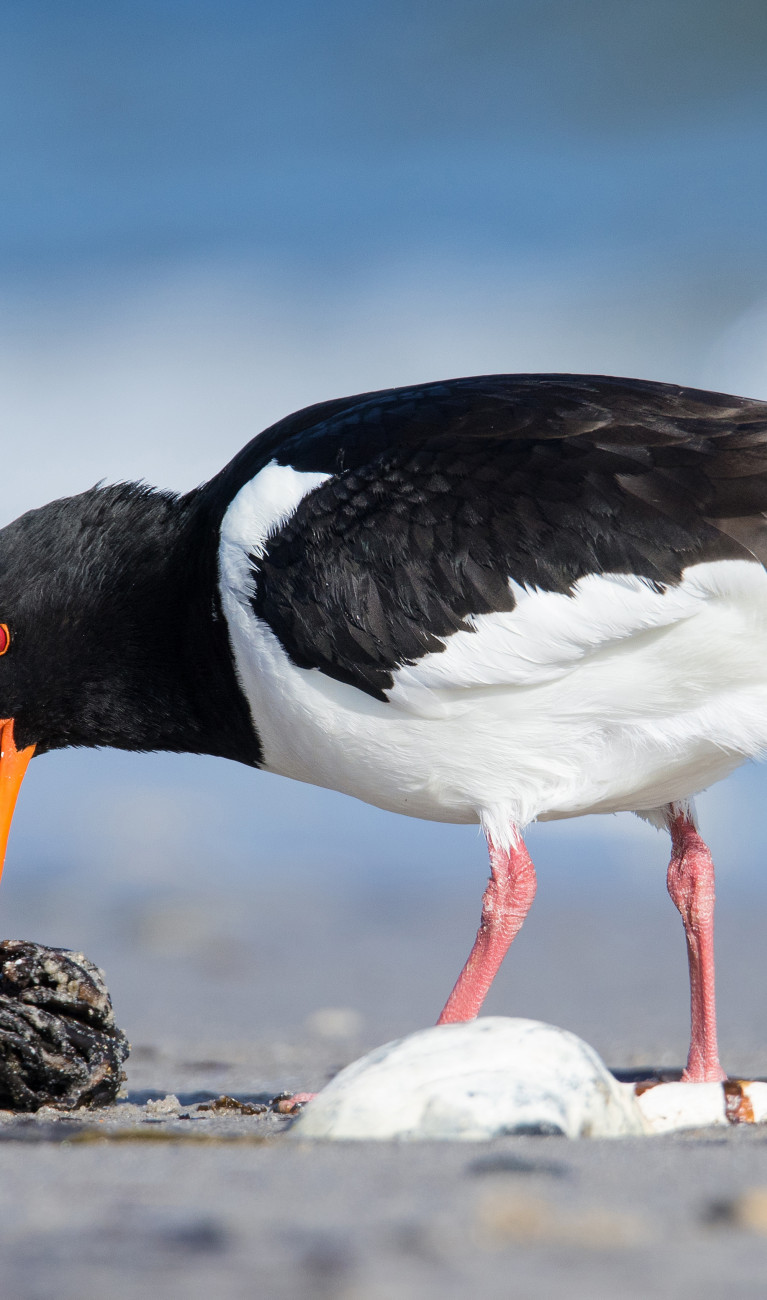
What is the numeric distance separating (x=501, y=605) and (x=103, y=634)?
165 centimetres

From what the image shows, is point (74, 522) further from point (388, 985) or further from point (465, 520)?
point (388, 985)

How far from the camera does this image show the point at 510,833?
4.24 metres

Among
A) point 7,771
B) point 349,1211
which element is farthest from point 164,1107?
point 349,1211

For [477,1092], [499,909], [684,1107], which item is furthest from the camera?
[499,909]

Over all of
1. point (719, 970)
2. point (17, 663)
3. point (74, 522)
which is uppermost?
point (74, 522)

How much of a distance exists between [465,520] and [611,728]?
2.60 ft

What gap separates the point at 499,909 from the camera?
4.32 meters

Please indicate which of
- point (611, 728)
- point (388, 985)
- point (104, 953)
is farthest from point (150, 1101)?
point (104, 953)

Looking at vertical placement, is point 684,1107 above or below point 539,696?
below

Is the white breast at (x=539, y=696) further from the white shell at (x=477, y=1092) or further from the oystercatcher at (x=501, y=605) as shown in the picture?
the white shell at (x=477, y=1092)

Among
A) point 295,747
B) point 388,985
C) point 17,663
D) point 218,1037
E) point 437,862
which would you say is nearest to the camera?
point 295,747

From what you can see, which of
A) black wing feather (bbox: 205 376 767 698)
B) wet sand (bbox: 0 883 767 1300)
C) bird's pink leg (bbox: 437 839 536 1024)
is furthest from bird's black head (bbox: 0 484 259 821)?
wet sand (bbox: 0 883 767 1300)

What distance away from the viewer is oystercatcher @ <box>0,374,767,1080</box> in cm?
391

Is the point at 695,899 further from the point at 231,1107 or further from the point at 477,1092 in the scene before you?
the point at 477,1092
